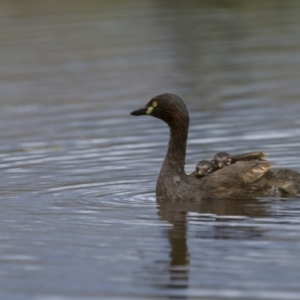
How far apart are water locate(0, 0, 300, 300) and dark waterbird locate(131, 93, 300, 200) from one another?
0.74ft

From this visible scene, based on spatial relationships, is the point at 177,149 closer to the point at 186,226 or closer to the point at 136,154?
the point at 186,226

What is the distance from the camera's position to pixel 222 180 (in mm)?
13695

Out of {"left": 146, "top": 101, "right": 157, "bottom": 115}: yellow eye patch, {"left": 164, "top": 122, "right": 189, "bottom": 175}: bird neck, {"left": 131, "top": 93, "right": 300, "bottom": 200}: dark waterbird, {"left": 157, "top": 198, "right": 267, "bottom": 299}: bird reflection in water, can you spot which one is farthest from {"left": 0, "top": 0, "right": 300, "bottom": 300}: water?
{"left": 146, "top": 101, "right": 157, "bottom": 115}: yellow eye patch

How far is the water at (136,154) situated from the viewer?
33.6 ft

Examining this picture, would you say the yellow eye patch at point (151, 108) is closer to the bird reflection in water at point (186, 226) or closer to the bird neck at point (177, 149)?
the bird neck at point (177, 149)

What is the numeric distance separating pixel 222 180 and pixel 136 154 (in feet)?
10.9

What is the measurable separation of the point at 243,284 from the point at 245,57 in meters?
18.9

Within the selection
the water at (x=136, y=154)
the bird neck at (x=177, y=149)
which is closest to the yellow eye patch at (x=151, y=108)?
the bird neck at (x=177, y=149)

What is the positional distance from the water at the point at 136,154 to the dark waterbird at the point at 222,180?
225 mm

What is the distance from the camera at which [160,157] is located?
16656 millimetres

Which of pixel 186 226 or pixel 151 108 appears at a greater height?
pixel 151 108

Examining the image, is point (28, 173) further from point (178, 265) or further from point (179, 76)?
point (179, 76)

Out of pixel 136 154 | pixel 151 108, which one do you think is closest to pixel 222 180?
pixel 151 108

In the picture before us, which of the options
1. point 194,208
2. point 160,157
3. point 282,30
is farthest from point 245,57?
point 194,208
